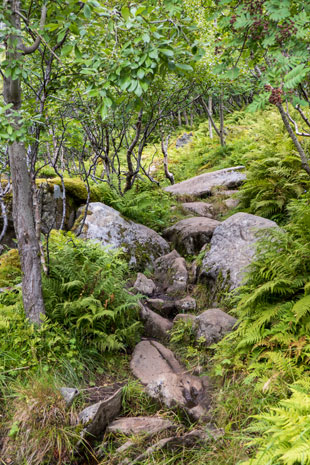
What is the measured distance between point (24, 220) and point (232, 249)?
3.51 m

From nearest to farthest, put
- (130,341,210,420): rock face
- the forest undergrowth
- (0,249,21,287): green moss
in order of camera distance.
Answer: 1. the forest undergrowth
2. (130,341,210,420): rock face
3. (0,249,21,287): green moss

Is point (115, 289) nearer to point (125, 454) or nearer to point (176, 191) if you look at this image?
point (125, 454)

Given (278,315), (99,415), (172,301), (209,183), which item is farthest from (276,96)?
(209,183)

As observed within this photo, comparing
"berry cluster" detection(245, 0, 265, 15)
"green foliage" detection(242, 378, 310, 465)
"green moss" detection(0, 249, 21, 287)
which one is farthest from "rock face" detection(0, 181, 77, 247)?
"green foliage" detection(242, 378, 310, 465)

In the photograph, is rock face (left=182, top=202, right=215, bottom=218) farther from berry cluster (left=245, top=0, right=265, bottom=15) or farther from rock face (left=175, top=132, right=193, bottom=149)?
rock face (left=175, top=132, right=193, bottom=149)

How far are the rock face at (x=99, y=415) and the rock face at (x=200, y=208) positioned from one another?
5967 millimetres

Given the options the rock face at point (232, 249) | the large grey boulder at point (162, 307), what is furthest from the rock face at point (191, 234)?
the large grey boulder at point (162, 307)

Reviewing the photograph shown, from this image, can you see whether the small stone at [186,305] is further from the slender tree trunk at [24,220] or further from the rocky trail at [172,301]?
the slender tree trunk at [24,220]

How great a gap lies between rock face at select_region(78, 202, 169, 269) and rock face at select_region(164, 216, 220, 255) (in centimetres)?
33

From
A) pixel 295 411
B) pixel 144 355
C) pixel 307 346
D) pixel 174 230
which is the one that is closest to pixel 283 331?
pixel 307 346

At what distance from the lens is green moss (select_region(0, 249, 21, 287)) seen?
4.81 metres

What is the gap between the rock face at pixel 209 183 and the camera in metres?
9.83

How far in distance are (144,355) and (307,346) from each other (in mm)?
2110

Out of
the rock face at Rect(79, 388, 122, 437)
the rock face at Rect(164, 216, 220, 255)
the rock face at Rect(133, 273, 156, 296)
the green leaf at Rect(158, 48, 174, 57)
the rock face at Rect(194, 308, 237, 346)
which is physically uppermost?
the green leaf at Rect(158, 48, 174, 57)
